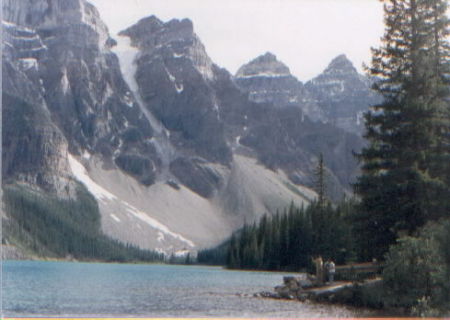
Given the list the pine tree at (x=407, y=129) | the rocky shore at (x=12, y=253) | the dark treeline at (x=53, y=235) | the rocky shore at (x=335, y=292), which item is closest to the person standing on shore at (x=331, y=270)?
the rocky shore at (x=335, y=292)

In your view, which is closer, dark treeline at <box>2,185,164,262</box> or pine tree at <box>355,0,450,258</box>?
pine tree at <box>355,0,450,258</box>

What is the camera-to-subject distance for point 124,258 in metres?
185

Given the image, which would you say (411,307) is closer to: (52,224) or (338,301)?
(338,301)

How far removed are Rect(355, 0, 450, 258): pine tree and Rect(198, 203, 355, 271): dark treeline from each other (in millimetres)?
24023

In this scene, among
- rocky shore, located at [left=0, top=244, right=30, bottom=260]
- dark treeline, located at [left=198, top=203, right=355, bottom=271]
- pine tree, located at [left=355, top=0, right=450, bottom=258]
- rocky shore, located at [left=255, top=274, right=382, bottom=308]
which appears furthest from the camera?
rocky shore, located at [left=0, top=244, right=30, bottom=260]

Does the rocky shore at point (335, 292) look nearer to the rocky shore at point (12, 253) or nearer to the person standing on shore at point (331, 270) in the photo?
the person standing on shore at point (331, 270)

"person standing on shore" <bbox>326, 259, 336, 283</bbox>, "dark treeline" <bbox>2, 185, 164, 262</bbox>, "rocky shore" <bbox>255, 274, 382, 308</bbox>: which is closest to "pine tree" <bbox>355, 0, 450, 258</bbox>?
"rocky shore" <bbox>255, 274, 382, 308</bbox>

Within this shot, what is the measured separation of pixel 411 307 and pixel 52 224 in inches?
6639

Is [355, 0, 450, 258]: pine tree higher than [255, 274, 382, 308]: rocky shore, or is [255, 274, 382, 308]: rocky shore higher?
[355, 0, 450, 258]: pine tree

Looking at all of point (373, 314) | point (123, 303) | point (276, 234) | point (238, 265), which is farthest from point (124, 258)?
point (373, 314)

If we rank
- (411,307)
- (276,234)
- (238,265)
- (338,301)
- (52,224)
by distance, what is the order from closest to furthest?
(411,307) → (338,301) → (276,234) → (238,265) → (52,224)

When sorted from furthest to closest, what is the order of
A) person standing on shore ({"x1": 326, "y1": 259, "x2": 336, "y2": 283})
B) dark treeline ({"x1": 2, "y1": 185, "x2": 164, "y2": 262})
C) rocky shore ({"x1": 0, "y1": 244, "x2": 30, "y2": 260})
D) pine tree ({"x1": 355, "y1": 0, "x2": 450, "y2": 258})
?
1. dark treeline ({"x1": 2, "y1": 185, "x2": 164, "y2": 262})
2. rocky shore ({"x1": 0, "y1": 244, "x2": 30, "y2": 260})
3. person standing on shore ({"x1": 326, "y1": 259, "x2": 336, "y2": 283})
4. pine tree ({"x1": 355, "y1": 0, "x2": 450, "y2": 258})

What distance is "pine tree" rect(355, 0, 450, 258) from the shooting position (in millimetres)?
25312

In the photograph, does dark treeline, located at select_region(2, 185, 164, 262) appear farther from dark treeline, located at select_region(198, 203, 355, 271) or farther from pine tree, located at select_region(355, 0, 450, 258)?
pine tree, located at select_region(355, 0, 450, 258)
